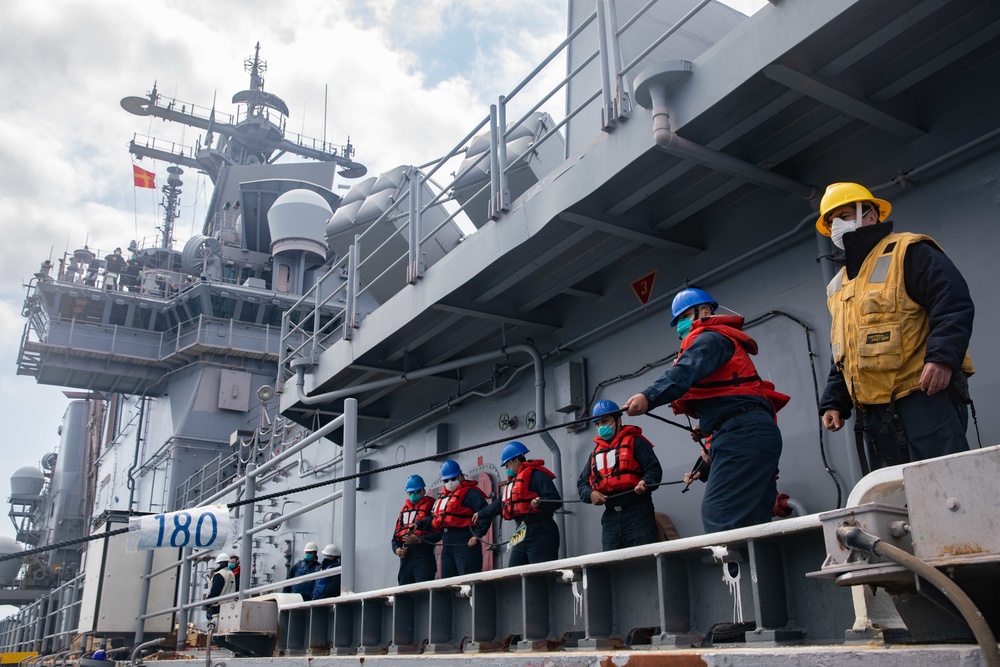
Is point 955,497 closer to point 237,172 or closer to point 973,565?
point 973,565

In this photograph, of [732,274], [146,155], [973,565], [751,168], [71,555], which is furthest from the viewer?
[146,155]

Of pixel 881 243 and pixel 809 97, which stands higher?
pixel 809 97

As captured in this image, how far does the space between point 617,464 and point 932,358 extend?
2782 millimetres

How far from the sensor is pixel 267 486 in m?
12.6

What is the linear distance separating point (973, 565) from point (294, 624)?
16.0 ft

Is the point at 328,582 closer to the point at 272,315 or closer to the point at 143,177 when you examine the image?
the point at 272,315

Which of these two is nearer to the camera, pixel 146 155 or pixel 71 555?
pixel 71 555

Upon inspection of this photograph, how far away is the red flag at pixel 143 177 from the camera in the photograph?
3528cm

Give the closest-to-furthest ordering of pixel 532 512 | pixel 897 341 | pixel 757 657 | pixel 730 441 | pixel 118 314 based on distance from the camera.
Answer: pixel 757 657
pixel 897 341
pixel 730 441
pixel 532 512
pixel 118 314

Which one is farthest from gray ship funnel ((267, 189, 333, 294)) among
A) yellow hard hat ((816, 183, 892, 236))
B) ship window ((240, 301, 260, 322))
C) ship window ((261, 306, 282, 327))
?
yellow hard hat ((816, 183, 892, 236))

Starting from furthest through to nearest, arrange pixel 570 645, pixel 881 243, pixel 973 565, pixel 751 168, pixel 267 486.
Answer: pixel 267 486 < pixel 751 168 < pixel 570 645 < pixel 881 243 < pixel 973 565

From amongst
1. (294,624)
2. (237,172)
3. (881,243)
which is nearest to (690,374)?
(881,243)

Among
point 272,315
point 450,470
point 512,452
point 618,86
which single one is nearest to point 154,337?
point 272,315

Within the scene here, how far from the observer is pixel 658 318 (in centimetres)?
639
